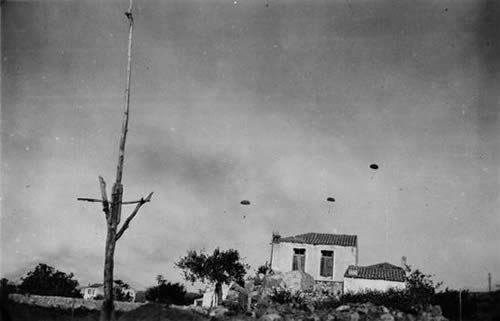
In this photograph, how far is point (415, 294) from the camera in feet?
78.8

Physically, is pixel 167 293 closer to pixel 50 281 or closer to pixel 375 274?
pixel 375 274

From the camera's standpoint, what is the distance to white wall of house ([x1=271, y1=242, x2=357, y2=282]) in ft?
104

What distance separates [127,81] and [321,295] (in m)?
19.3

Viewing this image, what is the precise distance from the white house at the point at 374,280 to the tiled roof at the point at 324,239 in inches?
164

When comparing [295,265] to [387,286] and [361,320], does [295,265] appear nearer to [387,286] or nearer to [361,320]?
[387,286]

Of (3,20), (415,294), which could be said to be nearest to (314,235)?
(415,294)

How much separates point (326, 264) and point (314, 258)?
965mm

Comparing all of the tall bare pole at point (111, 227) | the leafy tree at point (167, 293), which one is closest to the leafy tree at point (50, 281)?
the leafy tree at point (167, 293)

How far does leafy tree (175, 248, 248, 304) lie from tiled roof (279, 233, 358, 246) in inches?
299

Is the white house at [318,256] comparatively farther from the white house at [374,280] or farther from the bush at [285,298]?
the bush at [285,298]

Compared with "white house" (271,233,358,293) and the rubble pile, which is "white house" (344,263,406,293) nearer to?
the rubble pile

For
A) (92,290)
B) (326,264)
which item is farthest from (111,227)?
(92,290)

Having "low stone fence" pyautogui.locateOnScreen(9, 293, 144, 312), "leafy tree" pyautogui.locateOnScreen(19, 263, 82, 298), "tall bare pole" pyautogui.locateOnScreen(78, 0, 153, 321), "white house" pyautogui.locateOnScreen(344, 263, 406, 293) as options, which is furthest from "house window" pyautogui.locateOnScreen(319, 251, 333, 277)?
"leafy tree" pyautogui.locateOnScreen(19, 263, 82, 298)

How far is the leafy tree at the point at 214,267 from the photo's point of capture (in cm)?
3800
